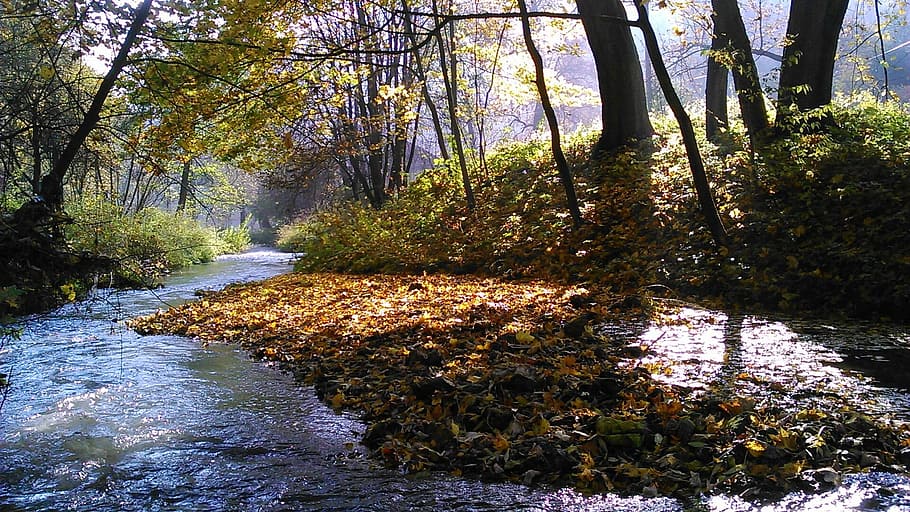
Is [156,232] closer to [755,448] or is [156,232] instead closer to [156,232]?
[156,232]

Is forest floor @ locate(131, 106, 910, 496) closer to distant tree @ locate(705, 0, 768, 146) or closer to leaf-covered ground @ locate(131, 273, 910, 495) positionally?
leaf-covered ground @ locate(131, 273, 910, 495)

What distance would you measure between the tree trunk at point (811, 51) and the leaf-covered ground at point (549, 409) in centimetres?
535

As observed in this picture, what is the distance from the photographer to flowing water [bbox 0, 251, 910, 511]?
3.08 meters

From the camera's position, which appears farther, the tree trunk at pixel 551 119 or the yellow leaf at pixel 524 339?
the tree trunk at pixel 551 119

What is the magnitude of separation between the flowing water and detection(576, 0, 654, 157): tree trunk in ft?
23.5

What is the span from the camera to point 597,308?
6.64 m

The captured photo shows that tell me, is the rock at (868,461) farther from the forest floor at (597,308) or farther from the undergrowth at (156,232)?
the undergrowth at (156,232)

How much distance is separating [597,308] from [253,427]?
3820 mm

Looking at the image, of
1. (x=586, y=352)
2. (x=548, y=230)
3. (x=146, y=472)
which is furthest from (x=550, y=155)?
(x=146, y=472)

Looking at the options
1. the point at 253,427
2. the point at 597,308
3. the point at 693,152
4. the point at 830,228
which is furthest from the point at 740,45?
the point at 253,427

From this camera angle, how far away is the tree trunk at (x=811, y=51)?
9469 millimetres

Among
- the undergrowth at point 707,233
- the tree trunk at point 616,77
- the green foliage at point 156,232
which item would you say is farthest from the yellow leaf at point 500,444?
the green foliage at point 156,232

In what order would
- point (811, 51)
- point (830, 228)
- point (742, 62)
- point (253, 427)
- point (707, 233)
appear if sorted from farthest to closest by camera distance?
point (811, 51), point (742, 62), point (707, 233), point (830, 228), point (253, 427)

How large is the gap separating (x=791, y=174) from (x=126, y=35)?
795 centimetres
